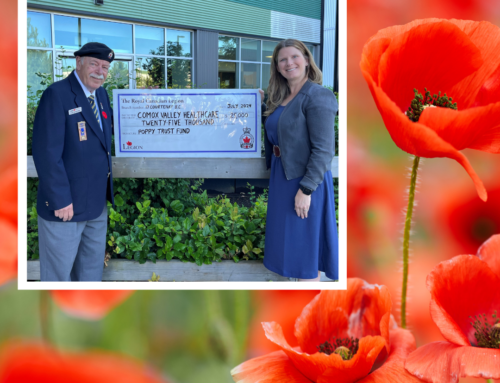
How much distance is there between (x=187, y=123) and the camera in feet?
7.09

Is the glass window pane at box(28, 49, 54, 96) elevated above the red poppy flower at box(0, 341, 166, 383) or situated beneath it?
elevated above

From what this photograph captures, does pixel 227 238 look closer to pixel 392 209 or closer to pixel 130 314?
pixel 130 314

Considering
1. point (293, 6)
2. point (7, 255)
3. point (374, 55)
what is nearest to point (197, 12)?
point (293, 6)

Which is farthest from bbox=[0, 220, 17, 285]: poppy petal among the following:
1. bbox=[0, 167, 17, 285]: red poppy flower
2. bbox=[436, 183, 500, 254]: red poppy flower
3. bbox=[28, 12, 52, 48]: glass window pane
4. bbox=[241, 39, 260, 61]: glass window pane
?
bbox=[241, 39, 260, 61]: glass window pane

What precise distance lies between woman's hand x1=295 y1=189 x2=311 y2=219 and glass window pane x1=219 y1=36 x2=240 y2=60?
4039 mm

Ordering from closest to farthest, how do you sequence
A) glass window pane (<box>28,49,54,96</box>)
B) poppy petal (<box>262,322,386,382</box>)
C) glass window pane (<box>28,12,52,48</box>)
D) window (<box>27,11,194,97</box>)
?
poppy petal (<box>262,322,386,382</box>) → glass window pane (<box>28,49,54,96</box>) → window (<box>27,11,194,97</box>) → glass window pane (<box>28,12,52,48</box>)

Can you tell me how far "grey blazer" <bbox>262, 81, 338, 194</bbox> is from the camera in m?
1.66

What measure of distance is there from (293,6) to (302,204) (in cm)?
273

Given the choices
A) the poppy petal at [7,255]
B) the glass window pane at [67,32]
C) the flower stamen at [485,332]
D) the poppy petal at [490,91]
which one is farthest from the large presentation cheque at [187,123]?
the glass window pane at [67,32]

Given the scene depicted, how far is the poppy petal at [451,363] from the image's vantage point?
2.76 feet

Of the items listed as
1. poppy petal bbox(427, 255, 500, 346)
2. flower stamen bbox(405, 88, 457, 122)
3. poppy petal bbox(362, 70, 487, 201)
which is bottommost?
poppy petal bbox(427, 255, 500, 346)

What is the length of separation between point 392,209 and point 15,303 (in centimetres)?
125

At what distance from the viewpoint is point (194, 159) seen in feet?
7.09

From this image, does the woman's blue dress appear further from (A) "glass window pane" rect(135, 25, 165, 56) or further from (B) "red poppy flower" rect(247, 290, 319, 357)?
(A) "glass window pane" rect(135, 25, 165, 56)
